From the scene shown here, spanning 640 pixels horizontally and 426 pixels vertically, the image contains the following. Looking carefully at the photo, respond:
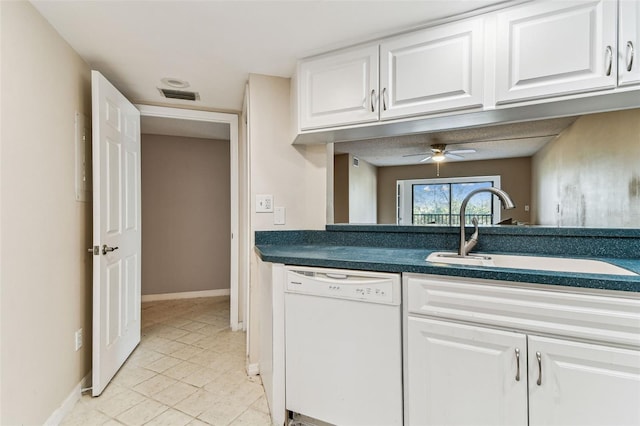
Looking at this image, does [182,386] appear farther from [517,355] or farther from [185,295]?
[185,295]

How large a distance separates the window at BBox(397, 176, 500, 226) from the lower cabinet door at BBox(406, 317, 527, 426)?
80 cm

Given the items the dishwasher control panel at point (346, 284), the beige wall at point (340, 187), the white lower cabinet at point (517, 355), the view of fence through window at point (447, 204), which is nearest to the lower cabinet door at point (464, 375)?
the white lower cabinet at point (517, 355)

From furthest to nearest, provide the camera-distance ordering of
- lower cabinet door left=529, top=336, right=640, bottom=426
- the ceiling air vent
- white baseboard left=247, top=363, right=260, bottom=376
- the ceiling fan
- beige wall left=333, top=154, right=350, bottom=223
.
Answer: the ceiling air vent, beige wall left=333, top=154, right=350, bottom=223, white baseboard left=247, top=363, right=260, bottom=376, the ceiling fan, lower cabinet door left=529, top=336, right=640, bottom=426

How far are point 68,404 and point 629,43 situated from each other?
323cm

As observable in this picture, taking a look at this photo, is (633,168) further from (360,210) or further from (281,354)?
(281,354)

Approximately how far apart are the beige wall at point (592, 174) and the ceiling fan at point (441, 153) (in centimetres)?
39

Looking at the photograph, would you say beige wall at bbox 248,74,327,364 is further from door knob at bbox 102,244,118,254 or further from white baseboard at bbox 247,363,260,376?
door knob at bbox 102,244,118,254

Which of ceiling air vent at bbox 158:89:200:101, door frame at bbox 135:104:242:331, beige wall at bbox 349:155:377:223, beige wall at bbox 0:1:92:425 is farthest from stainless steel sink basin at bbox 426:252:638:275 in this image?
ceiling air vent at bbox 158:89:200:101

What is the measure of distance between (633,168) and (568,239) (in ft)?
1.38

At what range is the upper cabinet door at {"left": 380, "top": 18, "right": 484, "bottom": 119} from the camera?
150 centimetres

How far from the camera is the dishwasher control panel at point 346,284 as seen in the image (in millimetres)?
1374

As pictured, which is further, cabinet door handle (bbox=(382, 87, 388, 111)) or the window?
the window

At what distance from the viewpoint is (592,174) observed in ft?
5.15

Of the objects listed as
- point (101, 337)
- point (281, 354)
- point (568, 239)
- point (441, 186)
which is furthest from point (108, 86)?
point (568, 239)
